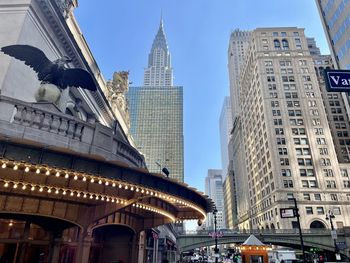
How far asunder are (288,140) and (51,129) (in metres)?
82.7

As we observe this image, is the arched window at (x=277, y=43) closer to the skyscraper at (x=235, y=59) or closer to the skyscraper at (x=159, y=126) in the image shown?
the skyscraper at (x=235, y=59)

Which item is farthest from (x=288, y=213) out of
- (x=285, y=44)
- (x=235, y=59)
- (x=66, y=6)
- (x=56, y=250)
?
(x=235, y=59)

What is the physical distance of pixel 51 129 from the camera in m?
10.3

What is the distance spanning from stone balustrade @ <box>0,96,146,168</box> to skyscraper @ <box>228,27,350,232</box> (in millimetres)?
64776

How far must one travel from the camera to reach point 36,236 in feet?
37.5

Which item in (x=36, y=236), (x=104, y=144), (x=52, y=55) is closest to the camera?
(x=36, y=236)

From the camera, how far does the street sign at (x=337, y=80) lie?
30.6ft

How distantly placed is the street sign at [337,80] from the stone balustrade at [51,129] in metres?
8.26

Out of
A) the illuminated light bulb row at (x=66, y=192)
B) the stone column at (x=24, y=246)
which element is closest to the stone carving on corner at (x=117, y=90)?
the stone column at (x=24, y=246)

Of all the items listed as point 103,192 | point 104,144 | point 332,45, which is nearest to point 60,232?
point 103,192

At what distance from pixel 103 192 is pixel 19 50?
6885 mm

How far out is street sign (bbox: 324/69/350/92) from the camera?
9320 mm

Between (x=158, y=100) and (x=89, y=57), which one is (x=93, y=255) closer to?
(x=89, y=57)

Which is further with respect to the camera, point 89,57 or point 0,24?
point 89,57
